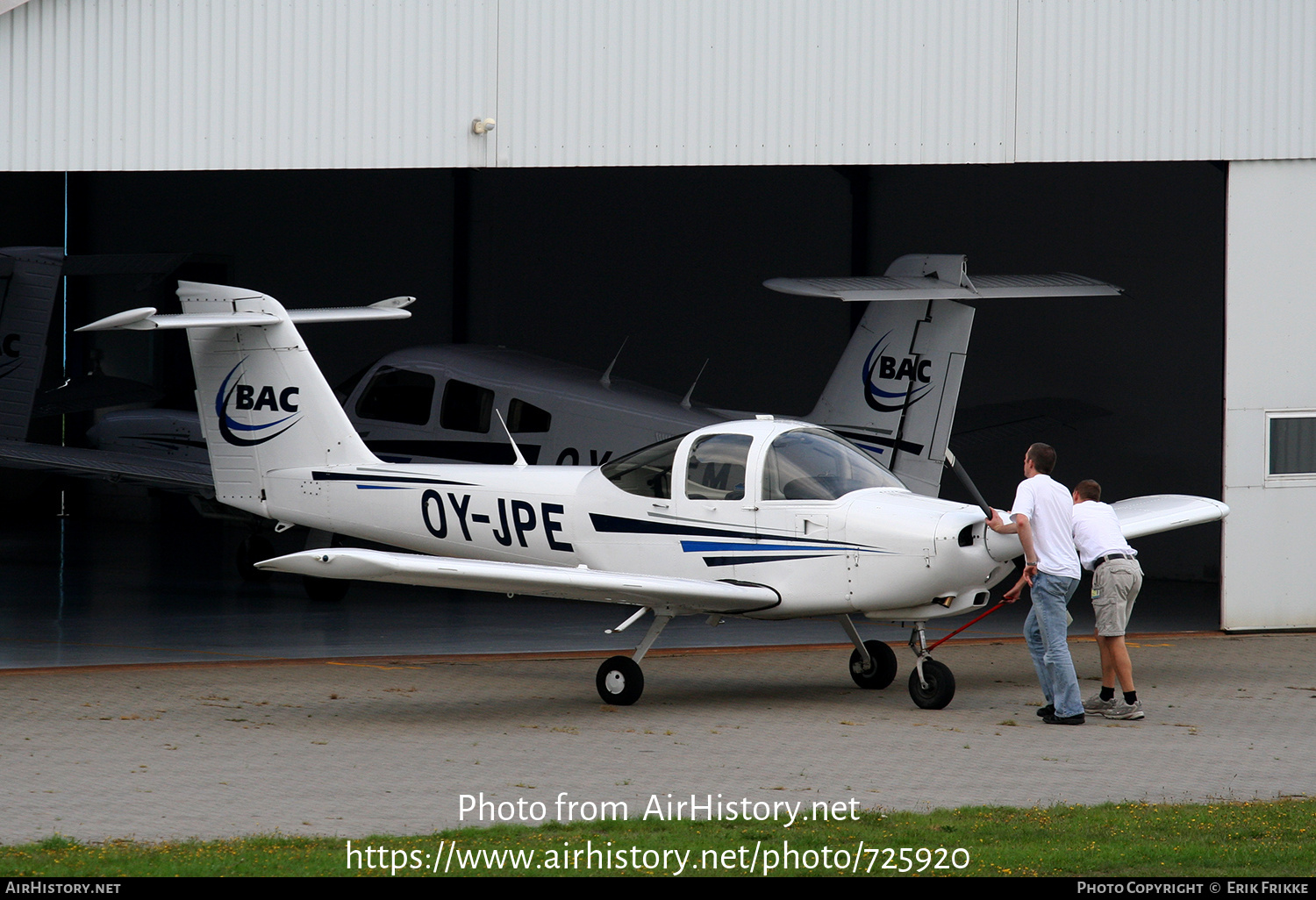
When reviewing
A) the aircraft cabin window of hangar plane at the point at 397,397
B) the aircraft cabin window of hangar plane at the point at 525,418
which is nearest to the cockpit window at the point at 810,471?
the aircraft cabin window of hangar plane at the point at 525,418

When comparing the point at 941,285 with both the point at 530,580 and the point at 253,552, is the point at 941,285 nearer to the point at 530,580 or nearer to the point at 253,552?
the point at 530,580

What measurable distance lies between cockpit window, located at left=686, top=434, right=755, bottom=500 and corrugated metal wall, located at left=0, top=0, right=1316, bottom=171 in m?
2.97

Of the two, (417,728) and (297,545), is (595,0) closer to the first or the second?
(417,728)

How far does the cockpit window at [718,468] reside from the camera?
8.97 metres

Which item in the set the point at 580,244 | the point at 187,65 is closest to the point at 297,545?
the point at 580,244

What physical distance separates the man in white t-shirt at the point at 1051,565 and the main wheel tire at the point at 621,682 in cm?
224

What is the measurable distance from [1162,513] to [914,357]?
9.28ft

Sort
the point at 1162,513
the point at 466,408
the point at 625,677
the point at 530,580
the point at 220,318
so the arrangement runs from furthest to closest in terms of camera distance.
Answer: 1. the point at 466,408
2. the point at 220,318
3. the point at 1162,513
4. the point at 625,677
5. the point at 530,580

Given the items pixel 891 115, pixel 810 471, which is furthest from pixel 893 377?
pixel 810 471

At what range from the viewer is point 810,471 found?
29.3 ft

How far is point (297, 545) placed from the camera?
17297mm

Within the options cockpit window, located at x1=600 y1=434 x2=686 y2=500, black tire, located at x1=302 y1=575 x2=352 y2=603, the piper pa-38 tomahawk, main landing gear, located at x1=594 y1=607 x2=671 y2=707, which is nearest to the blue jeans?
the piper pa-38 tomahawk

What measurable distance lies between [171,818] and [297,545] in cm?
1152

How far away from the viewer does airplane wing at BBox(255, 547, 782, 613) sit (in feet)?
25.5
